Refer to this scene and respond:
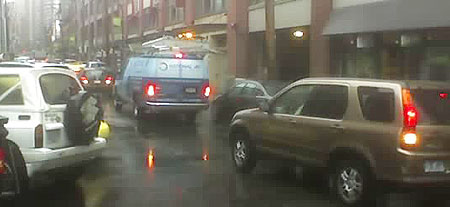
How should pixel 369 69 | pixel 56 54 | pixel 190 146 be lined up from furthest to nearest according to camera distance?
pixel 56 54
pixel 369 69
pixel 190 146

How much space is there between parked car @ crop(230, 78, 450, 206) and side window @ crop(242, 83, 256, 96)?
811 cm

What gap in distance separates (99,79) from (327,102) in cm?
2301

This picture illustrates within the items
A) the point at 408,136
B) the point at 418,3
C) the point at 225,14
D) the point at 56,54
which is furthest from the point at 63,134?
the point at 56,54

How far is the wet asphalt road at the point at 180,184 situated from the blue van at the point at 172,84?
4.23m

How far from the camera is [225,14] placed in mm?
33906

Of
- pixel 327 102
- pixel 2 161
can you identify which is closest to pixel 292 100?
pixel 327 102

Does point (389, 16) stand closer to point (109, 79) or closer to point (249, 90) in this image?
point (249, 90)

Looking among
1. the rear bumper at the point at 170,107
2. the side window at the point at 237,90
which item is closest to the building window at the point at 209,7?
the side window at the point at 237,90

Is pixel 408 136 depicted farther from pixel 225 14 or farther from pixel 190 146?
pixel 225 14

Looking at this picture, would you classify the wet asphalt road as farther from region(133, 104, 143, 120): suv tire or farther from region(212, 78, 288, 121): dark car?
region(133, 104, 143, 120): suv tire

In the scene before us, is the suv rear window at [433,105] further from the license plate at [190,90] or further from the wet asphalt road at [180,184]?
the license plate at [190,90]

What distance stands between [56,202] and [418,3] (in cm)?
1301

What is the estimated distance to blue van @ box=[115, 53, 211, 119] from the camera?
18.0m

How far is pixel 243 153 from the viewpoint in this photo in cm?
1042
